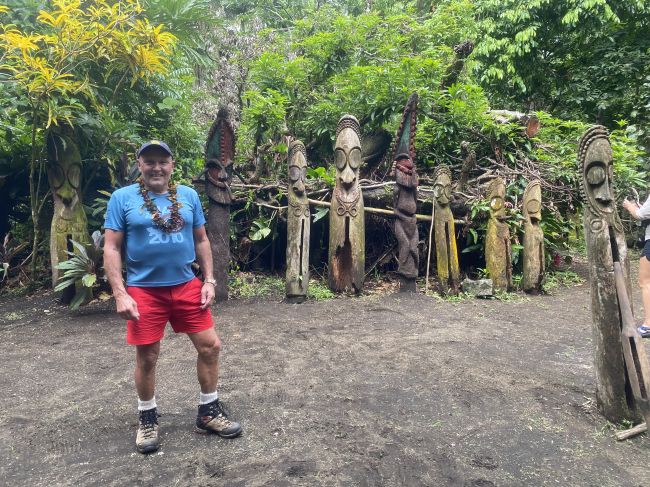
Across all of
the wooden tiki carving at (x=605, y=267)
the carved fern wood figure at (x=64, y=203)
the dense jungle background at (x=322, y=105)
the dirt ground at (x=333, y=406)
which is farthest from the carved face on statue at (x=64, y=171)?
the wooden tiki carving at (x=605, y=267)

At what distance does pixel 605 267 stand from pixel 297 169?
4.16m

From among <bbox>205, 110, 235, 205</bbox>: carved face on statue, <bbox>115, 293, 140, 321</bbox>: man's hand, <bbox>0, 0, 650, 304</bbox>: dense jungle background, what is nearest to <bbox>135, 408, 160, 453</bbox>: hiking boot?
<bbox>115, 293, 140, 321</bbox>: man's hand

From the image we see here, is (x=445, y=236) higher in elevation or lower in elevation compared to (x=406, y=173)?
lower

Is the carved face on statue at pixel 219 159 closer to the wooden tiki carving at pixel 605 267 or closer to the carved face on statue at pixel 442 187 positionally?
the carved face on statue at pixel 442 187

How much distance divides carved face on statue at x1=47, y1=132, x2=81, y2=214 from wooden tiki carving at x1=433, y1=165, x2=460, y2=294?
4811mm

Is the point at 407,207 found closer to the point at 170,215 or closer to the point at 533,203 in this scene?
the point at 533,203

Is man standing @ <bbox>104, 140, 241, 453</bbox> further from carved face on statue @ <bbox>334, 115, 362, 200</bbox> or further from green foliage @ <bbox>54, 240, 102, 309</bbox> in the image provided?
carved face on statue @ <bbox>334, 115, 362, 200</bbox>

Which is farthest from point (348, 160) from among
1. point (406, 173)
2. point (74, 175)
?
point (74, 175)

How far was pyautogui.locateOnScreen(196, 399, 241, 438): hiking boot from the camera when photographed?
2613 millimetres

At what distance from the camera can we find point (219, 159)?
593cm

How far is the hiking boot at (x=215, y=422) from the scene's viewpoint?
8.57 ft

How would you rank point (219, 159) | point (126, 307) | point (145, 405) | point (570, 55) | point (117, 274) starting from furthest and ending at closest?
point (570, 55), point (219, 159), point (145, 405), point (117, 274), point (126, 307)

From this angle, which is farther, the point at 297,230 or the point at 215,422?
the point at 297,230

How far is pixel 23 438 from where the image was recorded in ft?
8.82
